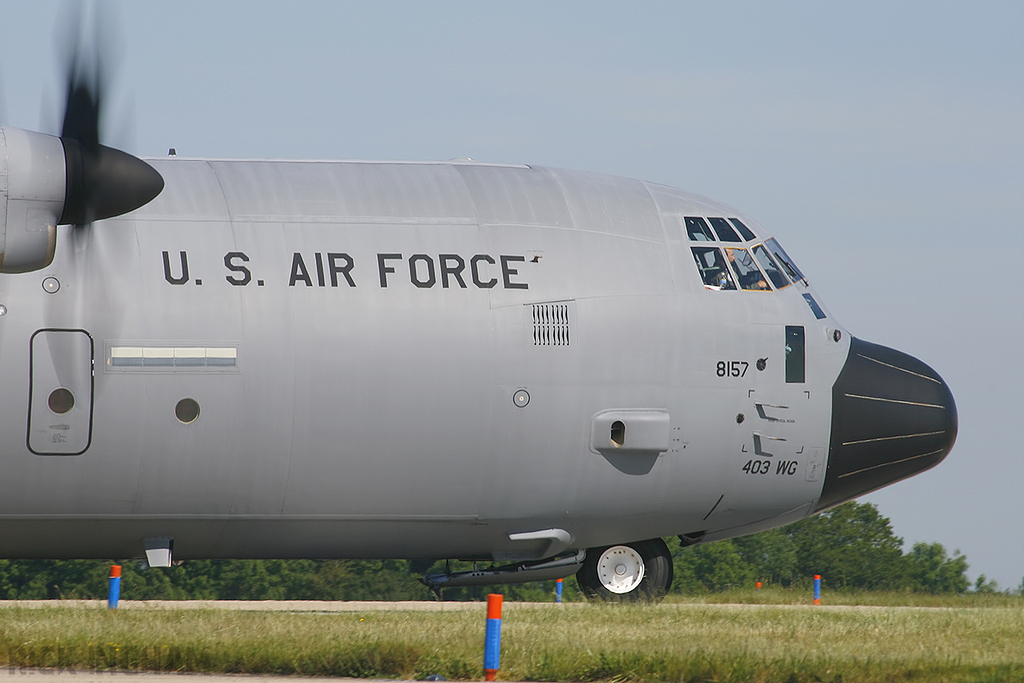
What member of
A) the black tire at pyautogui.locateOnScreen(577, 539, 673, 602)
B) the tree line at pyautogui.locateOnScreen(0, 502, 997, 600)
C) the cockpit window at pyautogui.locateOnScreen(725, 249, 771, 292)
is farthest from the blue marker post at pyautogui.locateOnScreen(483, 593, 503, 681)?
the tree line at pyautogui.locateOnScreen(0, 502, 997, 600)

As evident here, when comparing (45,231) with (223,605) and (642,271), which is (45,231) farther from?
(223,605)

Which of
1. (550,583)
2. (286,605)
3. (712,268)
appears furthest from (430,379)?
(550,583)

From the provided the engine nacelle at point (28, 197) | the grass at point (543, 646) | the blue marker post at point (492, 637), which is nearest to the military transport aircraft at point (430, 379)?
the grass at point (543, 646)

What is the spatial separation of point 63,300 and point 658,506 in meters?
8.44

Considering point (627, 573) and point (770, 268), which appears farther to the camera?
point (627, 573)

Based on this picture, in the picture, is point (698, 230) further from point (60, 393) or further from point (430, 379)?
point (60, 393)

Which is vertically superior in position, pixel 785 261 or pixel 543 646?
pixel 785 261

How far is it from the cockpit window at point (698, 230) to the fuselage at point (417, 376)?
67mm

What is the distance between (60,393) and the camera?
51.8 ft

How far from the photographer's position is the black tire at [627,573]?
62.9ft

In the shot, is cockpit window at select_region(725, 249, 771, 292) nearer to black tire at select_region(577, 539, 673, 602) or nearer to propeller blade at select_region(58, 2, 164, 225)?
black tire at select_region(577, 539, 673, 602)

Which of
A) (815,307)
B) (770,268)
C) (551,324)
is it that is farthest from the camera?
(815,307)

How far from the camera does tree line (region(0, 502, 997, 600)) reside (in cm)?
5534

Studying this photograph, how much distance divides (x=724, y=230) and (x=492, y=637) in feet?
28.6
